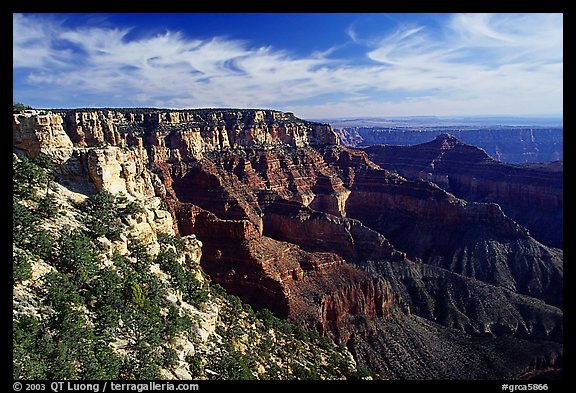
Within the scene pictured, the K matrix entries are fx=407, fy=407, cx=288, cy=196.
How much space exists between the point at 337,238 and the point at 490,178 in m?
53.1

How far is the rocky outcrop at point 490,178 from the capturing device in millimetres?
75312

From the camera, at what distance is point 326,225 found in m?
54.7

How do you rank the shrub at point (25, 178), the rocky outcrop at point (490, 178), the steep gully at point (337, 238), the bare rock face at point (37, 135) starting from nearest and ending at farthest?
the shrub at point (25, 178), the bare rock face at point (37, 135), the steep gully at point (337, 238), the rocky outcrop at point (490, 178)

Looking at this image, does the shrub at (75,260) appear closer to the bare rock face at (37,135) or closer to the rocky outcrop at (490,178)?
the bare rock face at (37,135)

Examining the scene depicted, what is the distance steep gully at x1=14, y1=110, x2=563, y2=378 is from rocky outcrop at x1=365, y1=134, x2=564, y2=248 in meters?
16.6

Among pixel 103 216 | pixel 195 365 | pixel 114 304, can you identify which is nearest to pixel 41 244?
pixel 114 304

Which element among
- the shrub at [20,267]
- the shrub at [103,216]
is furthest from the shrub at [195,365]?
the shrub at [103,216]

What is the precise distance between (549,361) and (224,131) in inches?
2251

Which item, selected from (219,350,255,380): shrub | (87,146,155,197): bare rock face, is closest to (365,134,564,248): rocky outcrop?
(219,350,255,380): shrub

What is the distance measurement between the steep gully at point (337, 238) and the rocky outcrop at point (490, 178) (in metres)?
16.6

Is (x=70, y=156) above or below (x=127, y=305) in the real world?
above
